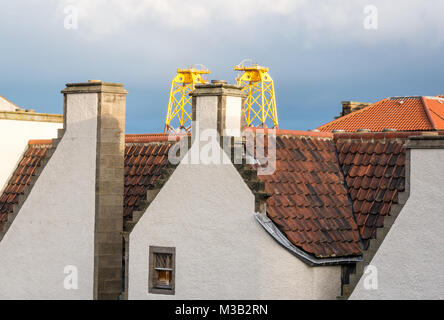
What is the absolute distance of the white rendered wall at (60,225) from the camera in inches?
1276

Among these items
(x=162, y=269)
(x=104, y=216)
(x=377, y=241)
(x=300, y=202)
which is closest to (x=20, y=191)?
(x=104, y=216)

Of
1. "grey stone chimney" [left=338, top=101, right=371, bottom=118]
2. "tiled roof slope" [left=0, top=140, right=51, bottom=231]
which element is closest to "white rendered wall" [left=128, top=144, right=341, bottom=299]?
"tiled roof slope" [left=0, top=140, right=51, bottom=231]

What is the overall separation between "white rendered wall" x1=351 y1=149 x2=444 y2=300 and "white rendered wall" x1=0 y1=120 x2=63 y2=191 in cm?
1682

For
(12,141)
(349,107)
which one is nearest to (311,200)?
(12,141)

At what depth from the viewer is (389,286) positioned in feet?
86.7

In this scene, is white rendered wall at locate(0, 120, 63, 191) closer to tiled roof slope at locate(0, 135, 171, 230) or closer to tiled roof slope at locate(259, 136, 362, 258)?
tiled roof slope at locate(0, 135, 171, 230)

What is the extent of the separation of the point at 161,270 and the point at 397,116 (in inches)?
1387

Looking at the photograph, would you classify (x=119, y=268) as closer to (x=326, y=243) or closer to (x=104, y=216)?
(x=104, y=216)

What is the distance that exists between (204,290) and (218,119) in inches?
198

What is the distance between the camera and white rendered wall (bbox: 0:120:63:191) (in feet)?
125

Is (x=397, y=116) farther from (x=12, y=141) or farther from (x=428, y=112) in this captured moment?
(x=12, y=141)

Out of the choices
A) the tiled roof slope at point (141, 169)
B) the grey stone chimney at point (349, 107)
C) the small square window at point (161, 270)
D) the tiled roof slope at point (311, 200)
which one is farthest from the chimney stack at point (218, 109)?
the grey stone chimney at point (349, 107)

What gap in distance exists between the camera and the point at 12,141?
126 ft

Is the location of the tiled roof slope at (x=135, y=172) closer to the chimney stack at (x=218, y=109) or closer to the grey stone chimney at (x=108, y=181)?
the grey stone chimney at (x=108, y=181)
